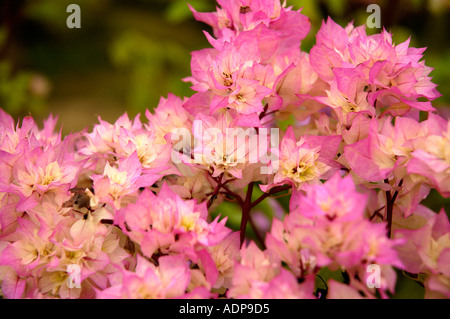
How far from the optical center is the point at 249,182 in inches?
20.1

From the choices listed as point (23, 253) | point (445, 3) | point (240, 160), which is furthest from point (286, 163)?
point (445, 3)

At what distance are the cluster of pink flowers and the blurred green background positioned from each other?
79 cm

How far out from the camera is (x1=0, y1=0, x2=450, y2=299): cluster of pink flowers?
15.0 inches

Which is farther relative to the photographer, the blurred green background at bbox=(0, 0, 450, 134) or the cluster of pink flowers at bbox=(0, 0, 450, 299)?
the blurred green background at bbox=(0, 0, 450, 134)

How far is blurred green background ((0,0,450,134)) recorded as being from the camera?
4.87ft

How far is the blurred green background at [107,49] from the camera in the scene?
148 cm

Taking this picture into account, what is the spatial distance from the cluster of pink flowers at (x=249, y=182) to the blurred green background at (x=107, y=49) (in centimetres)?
79

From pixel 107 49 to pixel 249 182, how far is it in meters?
2.31

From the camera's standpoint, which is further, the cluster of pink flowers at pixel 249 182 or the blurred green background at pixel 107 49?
the blurred green background at pixel 107 49

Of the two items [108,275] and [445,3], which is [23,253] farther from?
[445,3]

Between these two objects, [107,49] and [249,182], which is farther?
[107,49]

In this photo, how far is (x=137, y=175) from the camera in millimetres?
468

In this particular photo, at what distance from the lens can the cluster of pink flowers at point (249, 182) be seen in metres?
0.38
